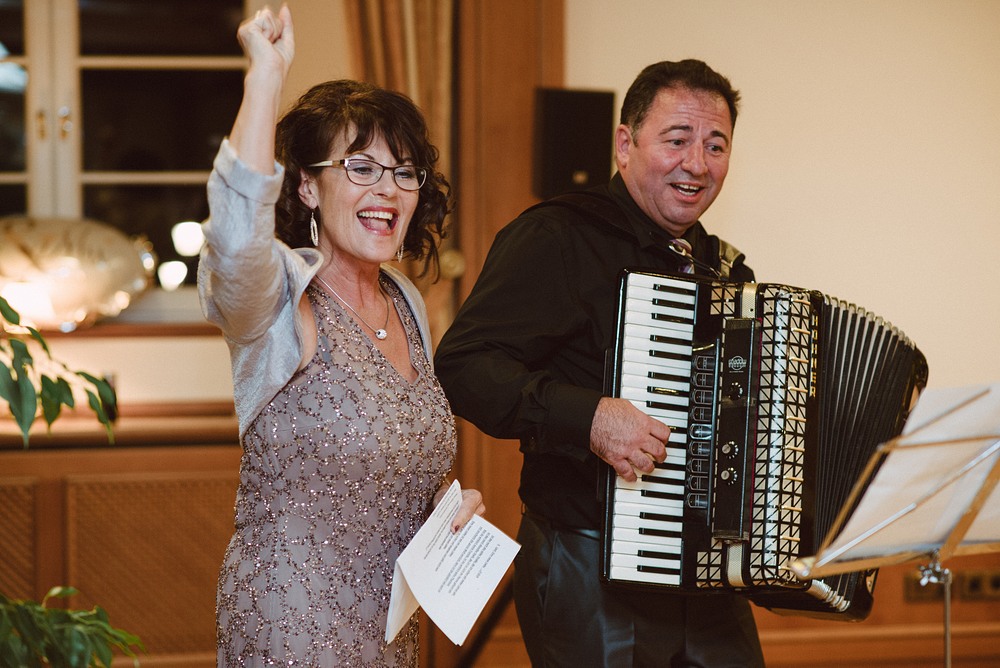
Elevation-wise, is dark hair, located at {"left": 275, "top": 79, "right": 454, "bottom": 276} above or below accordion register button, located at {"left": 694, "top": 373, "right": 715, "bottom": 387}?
above

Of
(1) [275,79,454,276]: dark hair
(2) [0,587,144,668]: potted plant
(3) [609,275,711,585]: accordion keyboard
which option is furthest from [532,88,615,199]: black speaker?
(2) [0,587,144,668]: potted plant

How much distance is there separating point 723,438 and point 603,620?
0.44m

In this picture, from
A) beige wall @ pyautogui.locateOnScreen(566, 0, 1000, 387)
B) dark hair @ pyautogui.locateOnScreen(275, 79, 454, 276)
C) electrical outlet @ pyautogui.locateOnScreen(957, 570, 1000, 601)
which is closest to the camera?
dark hair @ pyautogui.locateOnScreen(275, 79, 454, 276)

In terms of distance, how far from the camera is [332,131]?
163 cm

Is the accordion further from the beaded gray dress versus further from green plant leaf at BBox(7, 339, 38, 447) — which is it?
green plant leaf at BBox(7, 339, 38, 447)

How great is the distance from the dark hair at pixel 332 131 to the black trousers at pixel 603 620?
0.81 meters

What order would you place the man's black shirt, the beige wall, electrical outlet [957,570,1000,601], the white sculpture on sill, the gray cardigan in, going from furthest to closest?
1. electrical outlet [957,570,1000,601]
2. the beige wall
3. the white sculpture on sill
4. the man's black shirt
5. the gray cardigan

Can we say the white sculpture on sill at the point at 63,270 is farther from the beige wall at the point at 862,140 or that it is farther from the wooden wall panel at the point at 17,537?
the beige wall at the point at 862,140

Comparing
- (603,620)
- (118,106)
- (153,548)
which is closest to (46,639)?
(603,620)

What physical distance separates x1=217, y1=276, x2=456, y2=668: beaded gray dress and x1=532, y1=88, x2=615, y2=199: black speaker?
1.84 metres

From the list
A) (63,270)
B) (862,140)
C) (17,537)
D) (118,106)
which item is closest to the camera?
(17,537)

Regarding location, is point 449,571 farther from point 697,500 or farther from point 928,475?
point 928,475

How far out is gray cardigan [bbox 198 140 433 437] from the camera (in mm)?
1295

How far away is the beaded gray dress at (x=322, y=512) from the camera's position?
1.53 meters
